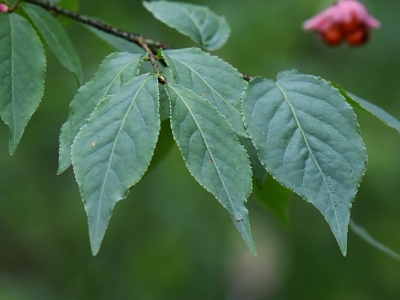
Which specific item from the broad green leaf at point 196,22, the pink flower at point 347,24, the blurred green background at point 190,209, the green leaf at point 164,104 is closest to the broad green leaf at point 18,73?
the green leaf at point 164,104

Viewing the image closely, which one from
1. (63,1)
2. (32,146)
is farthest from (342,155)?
(32,146)

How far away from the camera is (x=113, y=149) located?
806 millimetres

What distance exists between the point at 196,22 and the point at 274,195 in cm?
47

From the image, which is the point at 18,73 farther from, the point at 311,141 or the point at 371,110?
the point at 371,110

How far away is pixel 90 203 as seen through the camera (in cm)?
76

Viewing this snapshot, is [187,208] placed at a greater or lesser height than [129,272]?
greater

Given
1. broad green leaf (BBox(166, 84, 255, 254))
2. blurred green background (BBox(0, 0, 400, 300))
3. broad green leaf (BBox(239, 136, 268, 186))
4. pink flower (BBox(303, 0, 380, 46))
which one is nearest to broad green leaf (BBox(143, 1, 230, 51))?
broad green leaf (BBox(239, 136, 268, 186))

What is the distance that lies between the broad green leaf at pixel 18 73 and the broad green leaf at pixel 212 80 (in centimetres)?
26

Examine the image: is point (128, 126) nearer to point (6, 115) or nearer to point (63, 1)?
point (6, 115)

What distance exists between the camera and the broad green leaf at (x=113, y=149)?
0.76 m

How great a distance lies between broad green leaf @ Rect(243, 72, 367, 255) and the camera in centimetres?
86

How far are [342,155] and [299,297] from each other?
3.62 m

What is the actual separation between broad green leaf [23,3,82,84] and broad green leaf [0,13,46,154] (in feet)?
0.35

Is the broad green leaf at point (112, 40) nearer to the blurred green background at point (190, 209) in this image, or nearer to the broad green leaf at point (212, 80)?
the broad green leaf at point (212, 80)
